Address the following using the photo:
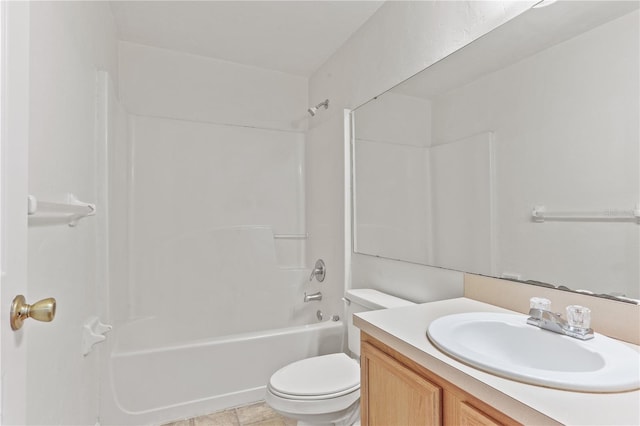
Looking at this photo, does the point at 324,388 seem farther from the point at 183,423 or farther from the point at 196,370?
the point at 183,423

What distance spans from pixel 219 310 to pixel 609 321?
2312 mm

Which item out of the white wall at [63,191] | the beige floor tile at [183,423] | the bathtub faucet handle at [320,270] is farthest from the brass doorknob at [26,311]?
the bathtub faucet handle at [320,270]

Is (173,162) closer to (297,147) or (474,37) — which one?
(297,147)

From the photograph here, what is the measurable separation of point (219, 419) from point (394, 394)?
Answer: 1.35m

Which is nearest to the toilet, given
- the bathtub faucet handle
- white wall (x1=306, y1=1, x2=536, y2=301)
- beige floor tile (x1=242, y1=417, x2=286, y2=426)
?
white wall (x1=306, y1=1, x2=536, y2=301)

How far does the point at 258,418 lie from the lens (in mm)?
1826

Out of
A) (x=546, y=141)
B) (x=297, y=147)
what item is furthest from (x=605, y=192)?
(x=297, y=147)

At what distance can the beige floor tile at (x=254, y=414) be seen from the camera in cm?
181

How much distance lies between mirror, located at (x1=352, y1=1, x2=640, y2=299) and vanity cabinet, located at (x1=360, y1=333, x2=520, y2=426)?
546mm

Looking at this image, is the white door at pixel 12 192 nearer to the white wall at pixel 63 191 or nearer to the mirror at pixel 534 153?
the white wall at pixel 63 191

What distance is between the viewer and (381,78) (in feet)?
5.99

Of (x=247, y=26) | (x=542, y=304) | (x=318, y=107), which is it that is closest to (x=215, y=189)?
(x=318, y=107)

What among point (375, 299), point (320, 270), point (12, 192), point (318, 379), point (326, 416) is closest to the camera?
point (12, 192)

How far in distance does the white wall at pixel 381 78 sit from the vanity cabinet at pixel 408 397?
0.57 meters
